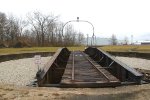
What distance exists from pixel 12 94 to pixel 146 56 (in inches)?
922

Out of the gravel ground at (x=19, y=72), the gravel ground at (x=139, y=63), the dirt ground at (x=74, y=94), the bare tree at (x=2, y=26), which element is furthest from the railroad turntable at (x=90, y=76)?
the bare tree at (x=2, y=26)

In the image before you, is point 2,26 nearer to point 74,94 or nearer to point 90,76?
point 90,76

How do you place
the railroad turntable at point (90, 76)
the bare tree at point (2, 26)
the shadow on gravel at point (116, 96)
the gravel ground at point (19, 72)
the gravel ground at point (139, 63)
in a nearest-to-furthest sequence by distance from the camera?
the shadow on gravel at point (116, 96)
the railroad turntable at point (90, 76)
the gravel ground at point (19, 72)
the gravel ground at point (139, 63)
the bare tree at point (2, 26)

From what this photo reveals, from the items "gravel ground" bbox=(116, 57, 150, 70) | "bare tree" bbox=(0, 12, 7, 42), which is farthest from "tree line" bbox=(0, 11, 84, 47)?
"gravel ground" bbox=(116, 57, 150, 70)

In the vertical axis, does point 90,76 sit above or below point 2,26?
below

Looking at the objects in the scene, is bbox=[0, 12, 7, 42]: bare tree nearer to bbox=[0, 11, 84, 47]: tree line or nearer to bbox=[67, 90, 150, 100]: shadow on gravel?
bbox=[0, 11, 84, 47]: tree line

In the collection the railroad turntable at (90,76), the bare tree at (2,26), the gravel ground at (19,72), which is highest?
the bare tree at (2,26)

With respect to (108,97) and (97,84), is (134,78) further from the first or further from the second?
(108,97)

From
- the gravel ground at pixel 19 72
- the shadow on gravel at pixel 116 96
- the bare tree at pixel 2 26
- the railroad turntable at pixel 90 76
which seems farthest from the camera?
the bare tree at pixel 2 26

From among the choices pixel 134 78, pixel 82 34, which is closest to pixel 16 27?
pixel 82 34

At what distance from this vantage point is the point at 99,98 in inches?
300

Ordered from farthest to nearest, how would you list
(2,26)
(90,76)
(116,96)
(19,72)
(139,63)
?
(2,26) < (139,63) < (19,72) < (90,76) < (116,96)

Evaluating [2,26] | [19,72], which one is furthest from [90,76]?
[2,26]

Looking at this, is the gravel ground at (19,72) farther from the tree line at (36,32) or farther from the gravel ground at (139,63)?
the tree line at (36,32)
